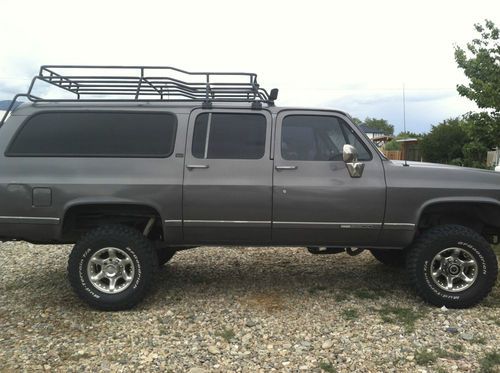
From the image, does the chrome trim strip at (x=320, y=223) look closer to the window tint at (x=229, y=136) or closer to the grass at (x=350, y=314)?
the window tint at (x=229, y=136)

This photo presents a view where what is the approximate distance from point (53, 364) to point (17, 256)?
3.88 meters

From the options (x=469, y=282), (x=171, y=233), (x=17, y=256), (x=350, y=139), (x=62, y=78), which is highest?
(x=62, y=78)

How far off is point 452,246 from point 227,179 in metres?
2.26

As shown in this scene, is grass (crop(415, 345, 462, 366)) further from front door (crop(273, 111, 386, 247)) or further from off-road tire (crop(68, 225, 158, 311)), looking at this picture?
off-road tire (crop(68, 225, 158, 311))

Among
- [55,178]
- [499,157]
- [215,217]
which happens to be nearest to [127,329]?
[215,217]

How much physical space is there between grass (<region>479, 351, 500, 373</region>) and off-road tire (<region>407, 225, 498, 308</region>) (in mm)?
954

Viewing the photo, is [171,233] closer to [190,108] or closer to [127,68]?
[190,108]

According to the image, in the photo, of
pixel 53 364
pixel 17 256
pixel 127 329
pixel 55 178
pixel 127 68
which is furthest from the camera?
pixel 17 256

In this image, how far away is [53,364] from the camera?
347 cm

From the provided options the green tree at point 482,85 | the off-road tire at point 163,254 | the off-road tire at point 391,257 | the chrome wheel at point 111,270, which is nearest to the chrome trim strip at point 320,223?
the chrome wheel at point 111,270

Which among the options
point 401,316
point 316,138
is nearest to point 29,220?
point 316,138

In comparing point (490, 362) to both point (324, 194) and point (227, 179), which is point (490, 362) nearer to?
point (324, 194)

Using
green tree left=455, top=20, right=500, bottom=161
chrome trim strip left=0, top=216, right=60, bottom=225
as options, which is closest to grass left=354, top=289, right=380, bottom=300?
chrome trim strip left=0, top=216, right=60, bottom=225

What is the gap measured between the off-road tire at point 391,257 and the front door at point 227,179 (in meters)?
1.71
